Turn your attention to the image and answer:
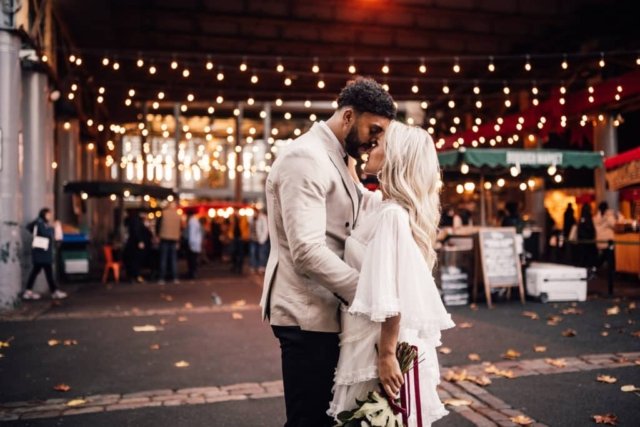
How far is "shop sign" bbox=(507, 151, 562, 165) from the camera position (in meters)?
10.9

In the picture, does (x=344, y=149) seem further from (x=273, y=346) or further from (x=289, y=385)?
(x=273, y=346)

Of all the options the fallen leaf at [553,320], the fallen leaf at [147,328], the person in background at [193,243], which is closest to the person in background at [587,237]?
the fallen leaf at [553,320]

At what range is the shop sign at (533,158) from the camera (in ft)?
35.8

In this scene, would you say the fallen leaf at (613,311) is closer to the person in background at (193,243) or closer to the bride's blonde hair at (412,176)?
the bride's blonde hair at (412,176)

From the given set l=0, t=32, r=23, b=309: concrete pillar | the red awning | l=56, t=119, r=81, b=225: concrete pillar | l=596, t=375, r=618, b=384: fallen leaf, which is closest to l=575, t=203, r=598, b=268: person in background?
the red awning

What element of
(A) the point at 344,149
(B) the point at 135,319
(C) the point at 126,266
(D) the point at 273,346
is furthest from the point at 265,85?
(A) the point at 344,149

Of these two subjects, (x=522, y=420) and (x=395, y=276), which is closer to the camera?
(x=395, y=276)

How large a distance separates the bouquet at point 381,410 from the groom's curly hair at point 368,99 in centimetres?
102

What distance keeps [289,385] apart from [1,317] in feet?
28.8

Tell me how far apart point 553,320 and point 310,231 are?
24.1 feet

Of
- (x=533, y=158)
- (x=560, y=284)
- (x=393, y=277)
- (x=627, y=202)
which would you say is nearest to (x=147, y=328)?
(x=393, y=277)

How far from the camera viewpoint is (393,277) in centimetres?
236

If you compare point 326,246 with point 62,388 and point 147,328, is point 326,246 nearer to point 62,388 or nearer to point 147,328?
point 62,388

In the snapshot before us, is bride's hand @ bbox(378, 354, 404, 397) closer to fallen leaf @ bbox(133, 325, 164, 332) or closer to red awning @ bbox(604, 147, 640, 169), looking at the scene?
fallen leaf @ bbox(133, 325, 164, 332)
